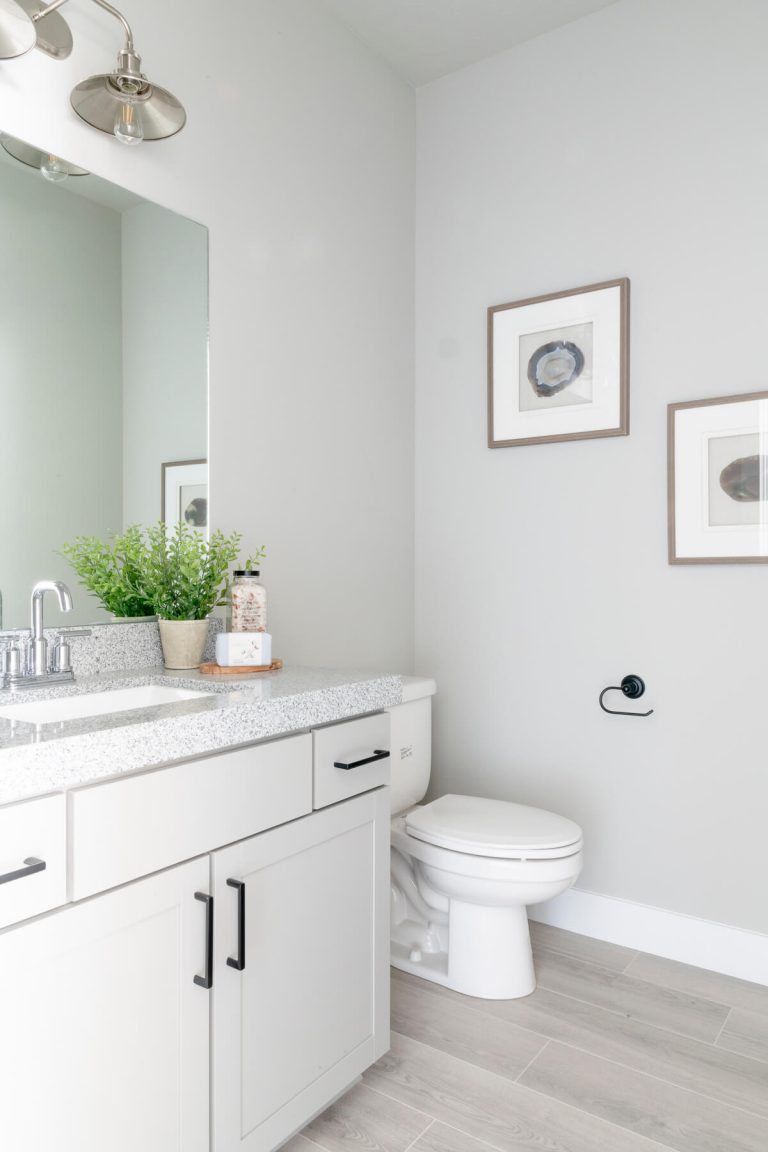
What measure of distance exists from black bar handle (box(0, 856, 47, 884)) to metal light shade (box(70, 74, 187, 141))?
1.43 meters

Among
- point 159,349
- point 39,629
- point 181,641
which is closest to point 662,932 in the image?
point 181,641

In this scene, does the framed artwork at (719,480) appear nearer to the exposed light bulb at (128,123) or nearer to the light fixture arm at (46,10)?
Answer: the exposed light bulb at (128,123)

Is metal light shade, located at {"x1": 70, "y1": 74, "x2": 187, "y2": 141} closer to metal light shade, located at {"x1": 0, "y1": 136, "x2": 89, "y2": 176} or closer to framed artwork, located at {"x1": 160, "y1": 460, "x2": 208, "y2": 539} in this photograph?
metal light shade, located at {"x1": 0, "y1": 136, "x2": 89, "y2": 176}

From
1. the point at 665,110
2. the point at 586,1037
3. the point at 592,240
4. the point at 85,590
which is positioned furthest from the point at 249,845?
the point at 665,110

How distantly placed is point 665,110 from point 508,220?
538mm

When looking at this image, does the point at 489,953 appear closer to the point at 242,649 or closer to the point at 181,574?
the point at 242,649

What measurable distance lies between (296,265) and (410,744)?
143 centimetres

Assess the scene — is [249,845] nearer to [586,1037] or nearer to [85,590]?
[85,590]

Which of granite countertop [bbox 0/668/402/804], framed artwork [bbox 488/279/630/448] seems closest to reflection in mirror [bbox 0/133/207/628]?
granite countertop [bbox 0/668/402/804]

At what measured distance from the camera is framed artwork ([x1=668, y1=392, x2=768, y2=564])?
2135 mm

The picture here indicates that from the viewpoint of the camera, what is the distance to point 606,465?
2.41 meters

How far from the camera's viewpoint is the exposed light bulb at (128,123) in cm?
162

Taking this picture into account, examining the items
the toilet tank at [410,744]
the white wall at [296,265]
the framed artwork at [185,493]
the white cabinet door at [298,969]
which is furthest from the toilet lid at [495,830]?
the framed artwork at [185,493]

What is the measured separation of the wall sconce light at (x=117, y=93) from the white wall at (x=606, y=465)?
4.20 ft
